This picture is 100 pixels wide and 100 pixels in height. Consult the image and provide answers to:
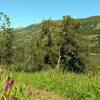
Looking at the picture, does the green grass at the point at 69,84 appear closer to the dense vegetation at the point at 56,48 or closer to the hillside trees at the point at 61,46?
the dense vegetation at the point at 56,48

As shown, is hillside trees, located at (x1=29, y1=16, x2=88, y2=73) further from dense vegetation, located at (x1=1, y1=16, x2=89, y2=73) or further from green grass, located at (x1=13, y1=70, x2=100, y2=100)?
green grass, located at (x1=13, y1=70, x2=100, y2=100)

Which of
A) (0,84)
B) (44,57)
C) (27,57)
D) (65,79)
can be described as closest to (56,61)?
(44,57)

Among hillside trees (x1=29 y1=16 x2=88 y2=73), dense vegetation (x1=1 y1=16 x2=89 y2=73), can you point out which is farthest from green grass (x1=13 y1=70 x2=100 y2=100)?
hillside trees (x1=29 y1=16 x2=88 y2=73)

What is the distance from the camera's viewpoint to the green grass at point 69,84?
416 inches

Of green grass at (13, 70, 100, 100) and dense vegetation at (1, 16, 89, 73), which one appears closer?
green grass at (13, 70, 100, 100)

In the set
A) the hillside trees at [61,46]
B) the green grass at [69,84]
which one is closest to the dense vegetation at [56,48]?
the hillside trees at [61,46]


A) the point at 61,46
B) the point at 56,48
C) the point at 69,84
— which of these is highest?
the point at 69,84

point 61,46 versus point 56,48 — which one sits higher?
point 61,46

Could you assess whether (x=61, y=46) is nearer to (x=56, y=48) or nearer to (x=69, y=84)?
(x=56, y=48)

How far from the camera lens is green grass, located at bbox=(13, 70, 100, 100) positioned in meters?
10.6

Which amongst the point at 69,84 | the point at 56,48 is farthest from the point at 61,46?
the point at 69,84

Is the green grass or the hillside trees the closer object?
the green grass

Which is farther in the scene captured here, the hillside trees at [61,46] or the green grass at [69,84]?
the hillside trees at [61,46]

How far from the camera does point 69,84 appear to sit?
39.6 ft
